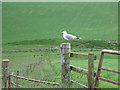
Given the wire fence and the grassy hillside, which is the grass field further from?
the wire fence

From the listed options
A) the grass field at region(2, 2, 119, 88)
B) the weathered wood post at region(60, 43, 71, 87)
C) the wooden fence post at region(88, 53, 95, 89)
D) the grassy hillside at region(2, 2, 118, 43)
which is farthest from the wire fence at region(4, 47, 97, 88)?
the grassy hillside at region(2, 2, 118, 43)

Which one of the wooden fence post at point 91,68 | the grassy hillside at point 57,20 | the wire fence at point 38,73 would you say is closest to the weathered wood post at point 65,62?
the wire fence at point 38,73

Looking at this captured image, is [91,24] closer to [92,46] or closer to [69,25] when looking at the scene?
[69,25]

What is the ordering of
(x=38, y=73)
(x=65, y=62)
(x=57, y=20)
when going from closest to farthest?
(x=65, y=62) → (x=38, y=73) → (x=57, y=20)

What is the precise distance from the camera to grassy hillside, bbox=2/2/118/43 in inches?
2173

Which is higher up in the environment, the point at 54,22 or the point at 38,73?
the point at 54,22

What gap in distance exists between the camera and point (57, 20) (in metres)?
62.8

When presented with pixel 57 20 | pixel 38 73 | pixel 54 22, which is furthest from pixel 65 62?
pixel 57 20

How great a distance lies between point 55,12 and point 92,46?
28.6 metres

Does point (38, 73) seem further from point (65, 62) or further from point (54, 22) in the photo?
point (54, 22)

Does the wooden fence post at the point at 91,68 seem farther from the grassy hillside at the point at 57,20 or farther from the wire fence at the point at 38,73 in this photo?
the grassy hillside at the point at 57,20

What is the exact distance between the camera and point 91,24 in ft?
198

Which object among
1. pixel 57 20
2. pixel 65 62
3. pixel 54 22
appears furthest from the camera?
pixel 57 20

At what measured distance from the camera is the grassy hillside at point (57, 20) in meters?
55.2
